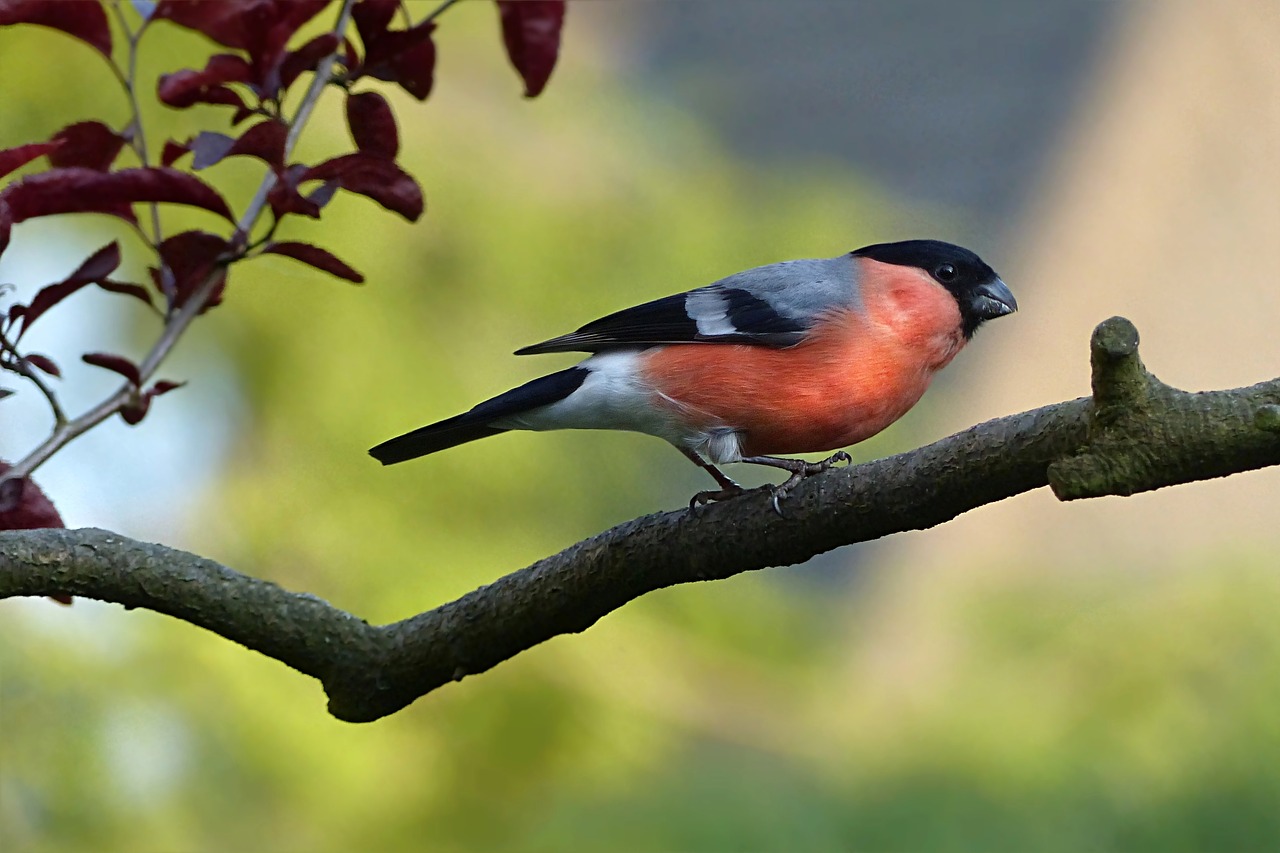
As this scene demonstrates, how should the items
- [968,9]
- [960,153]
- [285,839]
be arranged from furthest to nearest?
1. [968,9]
2. [960,153]
3. [285,839]

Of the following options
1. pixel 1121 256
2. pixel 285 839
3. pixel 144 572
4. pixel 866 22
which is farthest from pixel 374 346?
pixel 866 22

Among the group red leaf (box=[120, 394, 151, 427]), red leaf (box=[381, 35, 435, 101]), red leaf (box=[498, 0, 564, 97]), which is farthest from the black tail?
red leaf (box=[498, 0, 564, 97])

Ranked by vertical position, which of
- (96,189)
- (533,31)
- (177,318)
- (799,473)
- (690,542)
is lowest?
(690,542)

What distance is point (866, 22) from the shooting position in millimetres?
5605

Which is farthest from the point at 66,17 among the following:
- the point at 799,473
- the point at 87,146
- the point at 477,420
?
the point at 799,473

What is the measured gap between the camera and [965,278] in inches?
96.0

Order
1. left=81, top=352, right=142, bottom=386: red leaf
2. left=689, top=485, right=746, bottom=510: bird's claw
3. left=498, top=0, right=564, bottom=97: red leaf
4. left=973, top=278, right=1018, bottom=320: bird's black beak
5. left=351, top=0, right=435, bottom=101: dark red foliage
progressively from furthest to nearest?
left=973, top=278, right=1018, bottom=320: bird's black beak, left=689, top=485, right=746, bottom=510: bird's claw, left=81, top=352, right=142, bottom=386: red leaf, left=351, top=0, right=435, bottom=101: dark red foliage, left=498, top=0, right=564, bottom=97: red leaf

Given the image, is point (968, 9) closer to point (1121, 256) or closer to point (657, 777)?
point (1121, 256)

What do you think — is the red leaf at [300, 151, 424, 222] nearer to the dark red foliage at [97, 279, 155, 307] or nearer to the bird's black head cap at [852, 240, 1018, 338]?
the dark red foliage at [97, 279, 155, 307]

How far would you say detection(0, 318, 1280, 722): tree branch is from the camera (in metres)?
1.40

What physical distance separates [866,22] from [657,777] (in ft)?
11.6

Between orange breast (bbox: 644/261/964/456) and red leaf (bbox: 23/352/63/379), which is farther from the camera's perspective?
orange breast (bbox: 644/261/964/456)

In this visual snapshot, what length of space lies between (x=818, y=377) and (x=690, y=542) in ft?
1.59

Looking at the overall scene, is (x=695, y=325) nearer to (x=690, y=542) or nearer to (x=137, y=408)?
(x=690, y=542)
